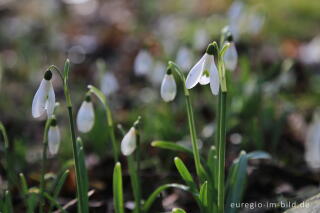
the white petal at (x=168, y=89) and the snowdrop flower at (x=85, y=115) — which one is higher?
the white petal at (x=168, y=89)

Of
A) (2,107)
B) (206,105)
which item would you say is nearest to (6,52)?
(2,107)

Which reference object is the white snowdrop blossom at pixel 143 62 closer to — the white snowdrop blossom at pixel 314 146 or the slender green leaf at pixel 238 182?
the white snowdrop blossom at pixel 314 146

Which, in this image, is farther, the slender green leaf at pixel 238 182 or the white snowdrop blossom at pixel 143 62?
the white snowdrop blossom at pixel 143 62

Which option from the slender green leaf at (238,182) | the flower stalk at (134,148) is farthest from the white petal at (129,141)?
the slender green leaf at (238,182)

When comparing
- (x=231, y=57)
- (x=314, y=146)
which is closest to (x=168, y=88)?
(x=231, y=57)

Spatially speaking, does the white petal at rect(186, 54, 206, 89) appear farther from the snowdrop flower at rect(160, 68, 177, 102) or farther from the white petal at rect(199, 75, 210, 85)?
the snowdrop flower at rect(160, 68, 177, 102)

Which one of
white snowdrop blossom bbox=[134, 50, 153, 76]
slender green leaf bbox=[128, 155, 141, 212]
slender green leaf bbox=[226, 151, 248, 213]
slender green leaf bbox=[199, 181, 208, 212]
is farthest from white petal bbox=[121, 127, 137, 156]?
white snowdrop blossom bbox=[134, 50, 153, 76]
